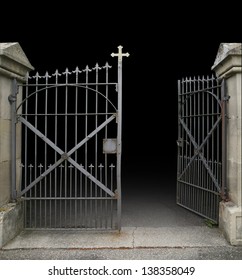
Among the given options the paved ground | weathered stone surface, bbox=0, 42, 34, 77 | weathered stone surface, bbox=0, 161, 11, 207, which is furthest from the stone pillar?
weathered stone surface, bbox=0, 161, 11, 207

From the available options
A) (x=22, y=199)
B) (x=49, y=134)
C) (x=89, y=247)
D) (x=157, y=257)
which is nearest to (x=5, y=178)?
(x=22, y=199)

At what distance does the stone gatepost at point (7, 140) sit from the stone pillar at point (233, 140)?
2.85 m

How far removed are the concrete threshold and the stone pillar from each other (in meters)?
0.25

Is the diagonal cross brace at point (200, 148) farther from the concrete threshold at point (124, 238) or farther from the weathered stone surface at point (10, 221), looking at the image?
the weathered stone surface at point (10, 221)

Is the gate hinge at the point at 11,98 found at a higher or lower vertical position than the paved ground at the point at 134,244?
higher

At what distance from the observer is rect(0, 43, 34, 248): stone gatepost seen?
4.40m

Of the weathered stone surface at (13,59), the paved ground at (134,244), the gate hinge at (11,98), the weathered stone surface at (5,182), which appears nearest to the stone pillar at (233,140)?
the paved ground at (134,244)

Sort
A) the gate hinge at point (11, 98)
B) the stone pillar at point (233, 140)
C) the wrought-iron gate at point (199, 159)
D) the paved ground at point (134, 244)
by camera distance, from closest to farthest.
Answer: the paved ground at point (134, 244), the stone pillar at point (233, 140), the gate hinge at point (11, 98), the wrought-iron gate at point (199, 159)

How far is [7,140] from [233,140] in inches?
123

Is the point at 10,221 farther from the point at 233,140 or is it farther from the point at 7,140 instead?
the point at 233,140

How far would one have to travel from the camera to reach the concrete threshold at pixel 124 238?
4.36m

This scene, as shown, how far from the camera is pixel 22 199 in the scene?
4891mm

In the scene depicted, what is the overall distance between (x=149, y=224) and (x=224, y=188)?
1404mm

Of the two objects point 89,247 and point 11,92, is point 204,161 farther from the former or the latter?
point 11,92
